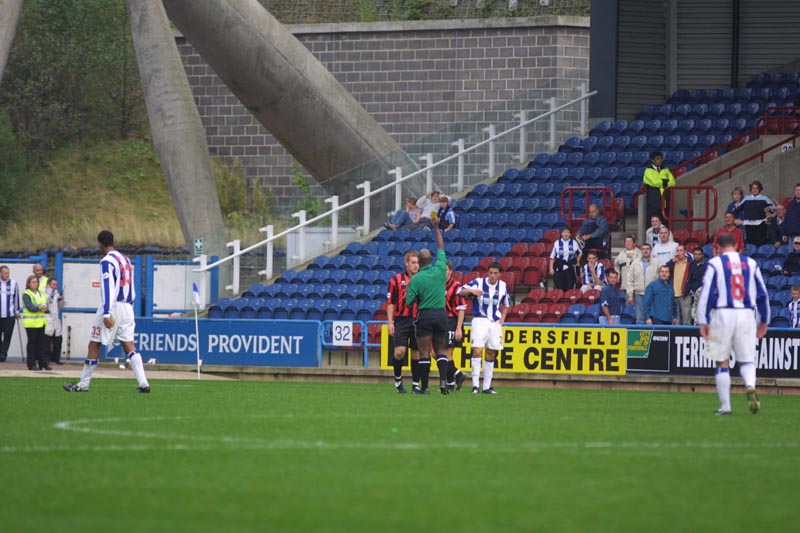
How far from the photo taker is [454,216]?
29.4 m

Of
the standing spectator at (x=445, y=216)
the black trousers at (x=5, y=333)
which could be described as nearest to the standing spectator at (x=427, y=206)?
the standing spectator at (x=445, y=216)

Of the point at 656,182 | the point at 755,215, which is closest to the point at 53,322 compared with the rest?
the point at 656,182

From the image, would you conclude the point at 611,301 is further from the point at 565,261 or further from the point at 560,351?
the point at 565,261

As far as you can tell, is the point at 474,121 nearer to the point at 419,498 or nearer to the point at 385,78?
the point at 385,78

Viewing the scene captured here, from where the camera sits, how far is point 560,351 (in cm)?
2336

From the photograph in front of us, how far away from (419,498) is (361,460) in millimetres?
1698

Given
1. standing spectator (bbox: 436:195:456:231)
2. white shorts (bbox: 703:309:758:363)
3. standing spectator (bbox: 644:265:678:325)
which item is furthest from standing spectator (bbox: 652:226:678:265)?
white shorts (bbox: 703:309:758:363)

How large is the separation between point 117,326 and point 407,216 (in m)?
14.9

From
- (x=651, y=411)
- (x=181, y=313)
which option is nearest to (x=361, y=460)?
(x=651, y=411)

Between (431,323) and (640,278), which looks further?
(640,278)

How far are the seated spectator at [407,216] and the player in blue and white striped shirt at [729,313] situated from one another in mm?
16285

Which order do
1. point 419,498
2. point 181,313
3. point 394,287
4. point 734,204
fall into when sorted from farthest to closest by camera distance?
point 181,313
point 734,204
point 394,287
point 419,498

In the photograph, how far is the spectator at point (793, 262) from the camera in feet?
78.1

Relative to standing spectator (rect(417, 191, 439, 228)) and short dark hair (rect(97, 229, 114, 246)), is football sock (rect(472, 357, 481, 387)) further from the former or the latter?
standing spectator (rect(417, 191, 439, 228))
